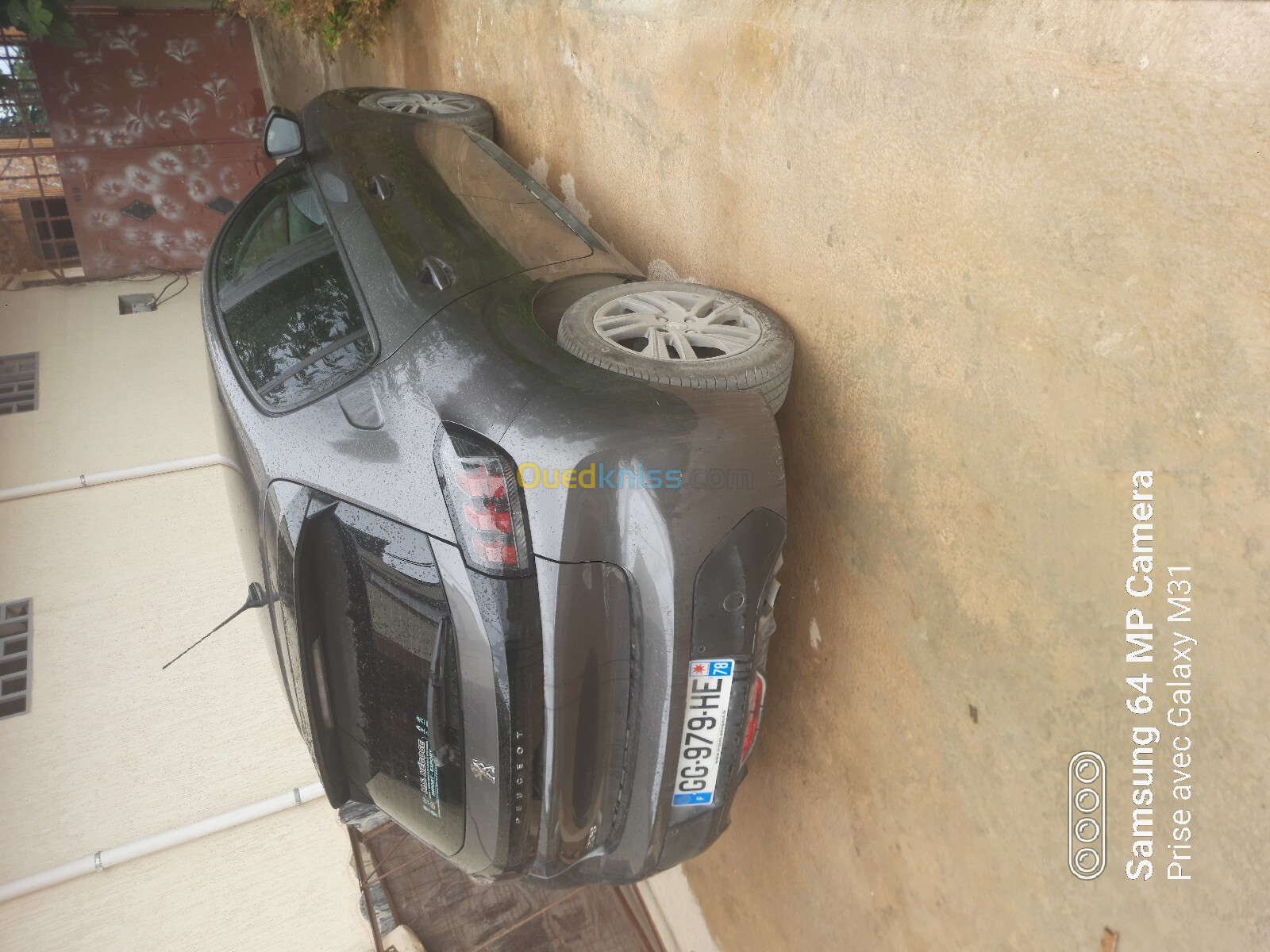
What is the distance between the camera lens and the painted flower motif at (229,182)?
7.39 m

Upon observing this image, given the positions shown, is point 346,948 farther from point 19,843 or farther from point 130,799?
point 19,843

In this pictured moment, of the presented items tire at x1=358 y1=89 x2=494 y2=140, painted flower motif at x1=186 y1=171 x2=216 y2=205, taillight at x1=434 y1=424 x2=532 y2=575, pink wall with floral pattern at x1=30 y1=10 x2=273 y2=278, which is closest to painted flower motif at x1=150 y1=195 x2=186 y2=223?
pink wall with floral pattern at x1=30 y1=10 x2=273 y2=278

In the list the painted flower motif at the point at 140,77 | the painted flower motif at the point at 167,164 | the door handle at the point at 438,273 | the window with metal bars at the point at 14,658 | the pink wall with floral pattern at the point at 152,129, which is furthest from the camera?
the painted flower motif at the point at 167,164

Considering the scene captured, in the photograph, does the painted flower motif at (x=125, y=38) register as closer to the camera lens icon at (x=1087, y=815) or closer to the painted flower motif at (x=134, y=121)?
the painted flower motif at (x=134, y=121)

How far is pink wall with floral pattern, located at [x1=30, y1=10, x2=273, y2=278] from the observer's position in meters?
6.75

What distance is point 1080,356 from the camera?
4.28 ft

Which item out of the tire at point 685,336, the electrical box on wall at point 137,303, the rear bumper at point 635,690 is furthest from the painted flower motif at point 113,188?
the rear bumper at point 635,690

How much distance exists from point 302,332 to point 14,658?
101 inches

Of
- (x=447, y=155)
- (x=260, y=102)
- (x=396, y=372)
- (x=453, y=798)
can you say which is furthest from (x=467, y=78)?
(x=260, y=102)

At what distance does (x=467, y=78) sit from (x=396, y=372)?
102 inches

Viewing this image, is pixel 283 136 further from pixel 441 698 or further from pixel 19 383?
pixel 19 383

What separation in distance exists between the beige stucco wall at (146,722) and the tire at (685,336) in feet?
3.51

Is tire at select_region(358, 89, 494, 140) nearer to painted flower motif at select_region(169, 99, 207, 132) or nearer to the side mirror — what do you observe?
the side mirror

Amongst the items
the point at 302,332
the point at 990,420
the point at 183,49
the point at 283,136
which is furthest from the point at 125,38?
the point at 990,420
